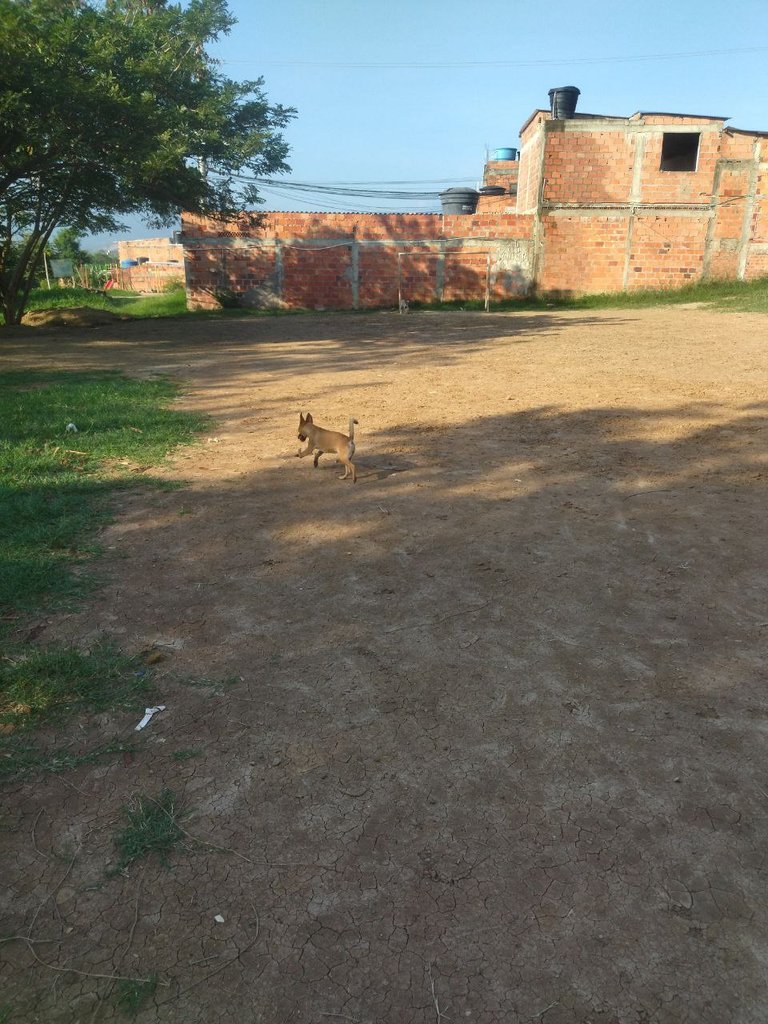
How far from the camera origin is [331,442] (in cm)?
566

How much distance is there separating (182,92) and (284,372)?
343 inches

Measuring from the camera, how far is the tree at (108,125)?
40.6 ft

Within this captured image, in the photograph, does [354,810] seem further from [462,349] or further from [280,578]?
[462,349]

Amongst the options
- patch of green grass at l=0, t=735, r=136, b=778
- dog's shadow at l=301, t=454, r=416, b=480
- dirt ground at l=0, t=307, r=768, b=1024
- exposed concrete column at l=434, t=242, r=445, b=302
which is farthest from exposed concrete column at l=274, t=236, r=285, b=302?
patch of green grass at l=0, t=735, r=136, b=778

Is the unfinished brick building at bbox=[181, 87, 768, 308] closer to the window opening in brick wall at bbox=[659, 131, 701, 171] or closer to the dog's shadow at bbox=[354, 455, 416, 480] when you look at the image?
the window opening in brick wall at bbox=[659, 131, 701, 171]

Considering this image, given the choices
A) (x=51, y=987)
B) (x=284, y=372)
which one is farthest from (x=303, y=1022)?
(x=284, y=372)

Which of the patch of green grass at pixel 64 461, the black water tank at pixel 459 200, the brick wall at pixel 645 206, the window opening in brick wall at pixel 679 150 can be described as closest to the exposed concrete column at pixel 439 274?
the black water tank at pixel 459 200

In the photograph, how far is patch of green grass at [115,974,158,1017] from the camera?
5.66 ft

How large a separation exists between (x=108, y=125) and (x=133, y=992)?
15.1 meters

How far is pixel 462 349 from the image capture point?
1363cm

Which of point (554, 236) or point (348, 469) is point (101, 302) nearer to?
point (554, 236)

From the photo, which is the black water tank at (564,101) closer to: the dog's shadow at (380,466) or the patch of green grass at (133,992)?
the dog's shadow at (380,466)

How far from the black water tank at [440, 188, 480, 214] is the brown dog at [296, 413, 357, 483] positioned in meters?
22.7

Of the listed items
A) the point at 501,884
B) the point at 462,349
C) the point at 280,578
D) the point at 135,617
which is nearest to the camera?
the point at 501,884
